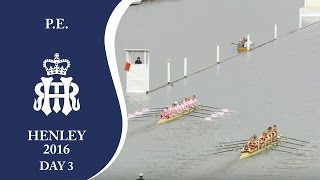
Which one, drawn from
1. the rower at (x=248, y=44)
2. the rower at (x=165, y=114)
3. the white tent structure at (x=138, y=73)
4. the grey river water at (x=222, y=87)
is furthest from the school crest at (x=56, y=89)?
the rower at (x=248, y=44)

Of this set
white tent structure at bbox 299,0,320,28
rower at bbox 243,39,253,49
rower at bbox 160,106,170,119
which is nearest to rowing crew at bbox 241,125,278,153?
rower at bbox 160,106,170,119

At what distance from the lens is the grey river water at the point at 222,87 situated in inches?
299

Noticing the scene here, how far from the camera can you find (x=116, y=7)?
22.3 ft

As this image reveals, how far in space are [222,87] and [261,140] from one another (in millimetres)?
692

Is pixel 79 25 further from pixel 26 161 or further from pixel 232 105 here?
pixel 232 105

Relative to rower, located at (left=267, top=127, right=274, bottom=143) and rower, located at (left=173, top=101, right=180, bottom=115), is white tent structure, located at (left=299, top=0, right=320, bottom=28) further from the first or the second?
rower, located at (left=173, top=101, right=180, bottom=115)

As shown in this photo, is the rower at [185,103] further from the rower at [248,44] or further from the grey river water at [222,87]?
the rower at [248,44]

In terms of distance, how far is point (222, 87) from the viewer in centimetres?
877

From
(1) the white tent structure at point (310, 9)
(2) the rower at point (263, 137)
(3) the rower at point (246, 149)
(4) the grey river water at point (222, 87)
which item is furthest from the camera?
(1) the white tent structure at point (310, 9)

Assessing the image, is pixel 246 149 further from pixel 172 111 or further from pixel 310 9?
pixel 310 9

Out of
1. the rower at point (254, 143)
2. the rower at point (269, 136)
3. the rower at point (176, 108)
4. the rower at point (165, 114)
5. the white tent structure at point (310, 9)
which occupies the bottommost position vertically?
the rower at point (254, 143)

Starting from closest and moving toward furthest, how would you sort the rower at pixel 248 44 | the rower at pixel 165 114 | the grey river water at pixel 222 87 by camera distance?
the grey river water at pixel 222 87, the rower at pixel 165 114, the rower at pixel 248 44

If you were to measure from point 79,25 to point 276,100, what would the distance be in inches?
89.1

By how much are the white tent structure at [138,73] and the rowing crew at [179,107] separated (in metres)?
0.29
